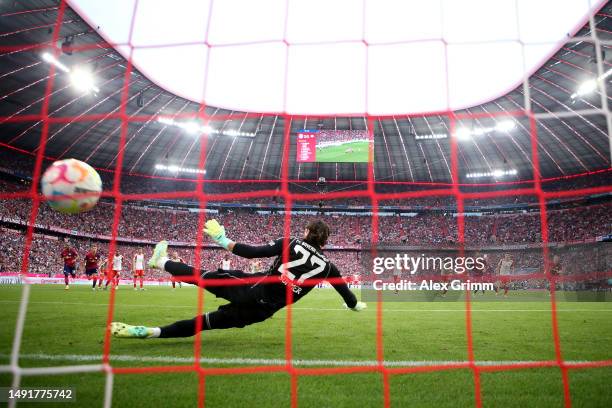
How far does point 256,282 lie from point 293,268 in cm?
41

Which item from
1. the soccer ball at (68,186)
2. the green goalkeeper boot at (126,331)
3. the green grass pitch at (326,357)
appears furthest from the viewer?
the soccer ball at (68,186)

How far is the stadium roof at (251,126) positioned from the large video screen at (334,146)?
2.25 meters

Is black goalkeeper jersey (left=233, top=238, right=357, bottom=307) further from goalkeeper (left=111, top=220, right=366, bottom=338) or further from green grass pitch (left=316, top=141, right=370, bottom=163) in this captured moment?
green grass pitch (left=316, top=141, right=370, bottom=163)

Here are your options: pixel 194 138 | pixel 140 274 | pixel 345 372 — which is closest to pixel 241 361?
pixel 345 372

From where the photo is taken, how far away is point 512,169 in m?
29.1

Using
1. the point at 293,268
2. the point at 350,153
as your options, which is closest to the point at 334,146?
the point at 350,153

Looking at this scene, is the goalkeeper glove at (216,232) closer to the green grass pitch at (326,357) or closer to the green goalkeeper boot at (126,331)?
the green grass pitch at (326,357)

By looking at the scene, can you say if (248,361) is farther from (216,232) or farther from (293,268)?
(216,232)

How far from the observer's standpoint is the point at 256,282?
420 cm

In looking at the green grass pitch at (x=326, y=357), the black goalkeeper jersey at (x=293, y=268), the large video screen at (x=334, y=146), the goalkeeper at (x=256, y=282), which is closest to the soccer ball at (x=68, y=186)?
the goalkeeper at (x=256, y=282)

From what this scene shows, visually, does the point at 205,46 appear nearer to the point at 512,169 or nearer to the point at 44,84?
the point at 44,84

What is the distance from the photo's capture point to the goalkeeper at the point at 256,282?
4105 mm

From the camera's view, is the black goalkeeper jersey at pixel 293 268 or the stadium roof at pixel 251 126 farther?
the stadium roof at pixel 251 126

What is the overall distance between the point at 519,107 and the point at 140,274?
66.3 feet
